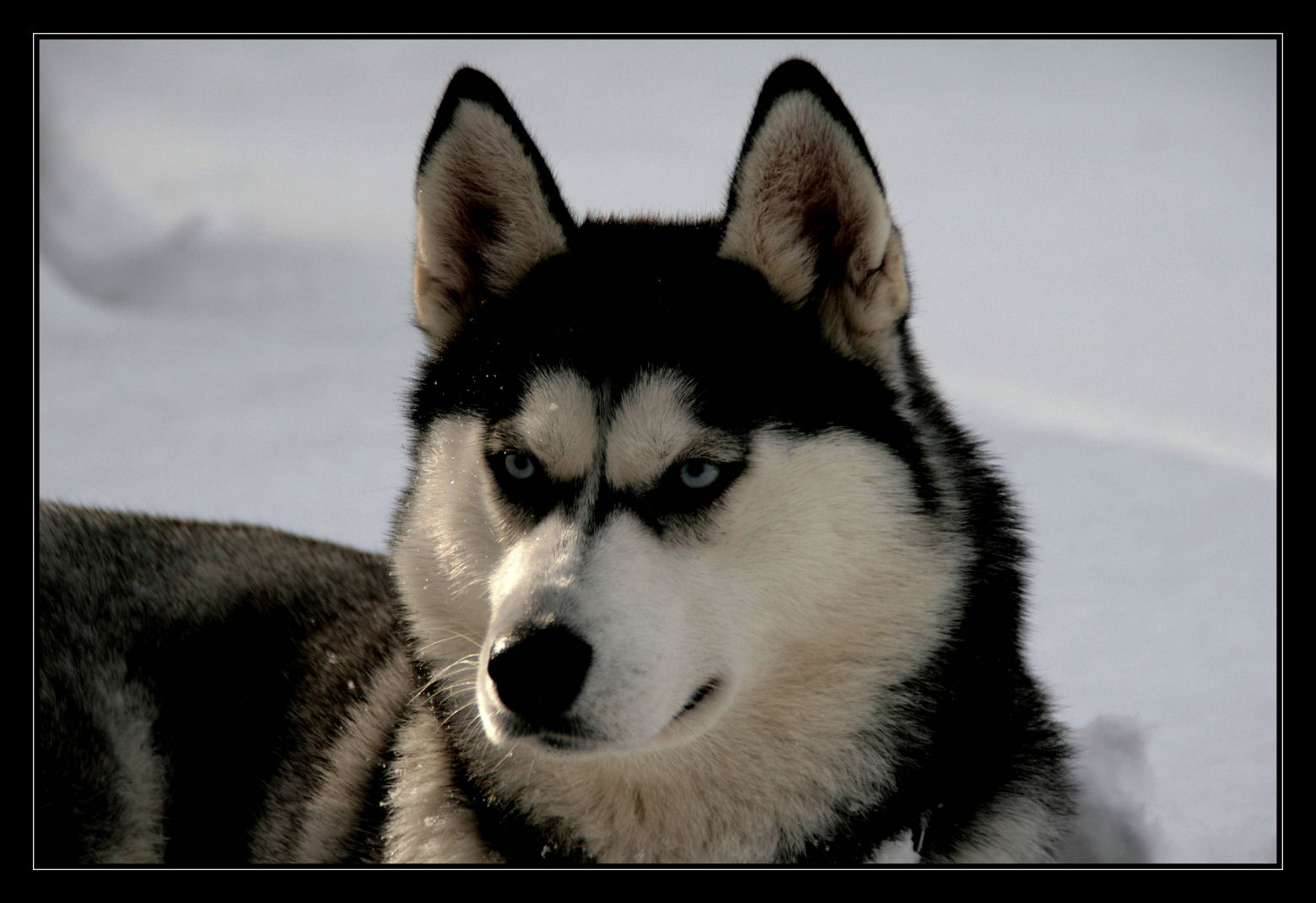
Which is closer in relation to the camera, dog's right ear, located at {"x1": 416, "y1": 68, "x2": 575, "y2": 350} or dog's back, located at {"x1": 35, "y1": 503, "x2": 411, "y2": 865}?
dog's right ear, located at {"x1": 416, "y1": 68, "x2": 575, "y2": 350}

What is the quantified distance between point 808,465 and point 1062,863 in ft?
3.92

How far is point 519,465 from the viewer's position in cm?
229

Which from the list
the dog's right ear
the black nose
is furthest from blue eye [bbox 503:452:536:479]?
the dog's right ear

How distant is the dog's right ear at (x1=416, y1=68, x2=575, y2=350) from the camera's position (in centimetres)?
244

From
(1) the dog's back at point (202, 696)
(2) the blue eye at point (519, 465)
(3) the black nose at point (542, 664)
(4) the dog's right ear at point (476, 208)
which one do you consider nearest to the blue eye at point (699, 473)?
(2) the blue eye at point (519, 465)

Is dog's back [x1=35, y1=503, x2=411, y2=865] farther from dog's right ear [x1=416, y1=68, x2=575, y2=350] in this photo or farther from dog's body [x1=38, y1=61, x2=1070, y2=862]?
dog's right ear [x1=416, y1=68, x2=575, y2=350]

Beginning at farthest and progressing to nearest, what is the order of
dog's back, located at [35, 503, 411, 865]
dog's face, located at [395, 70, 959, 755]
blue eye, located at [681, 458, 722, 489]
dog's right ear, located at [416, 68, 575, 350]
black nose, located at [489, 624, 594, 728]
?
dog's back, located at [35, 503, 411, 865], dog's right ear, located at [416, 68, 575, 350], blue eye, located at [681, 458, 722, 489], dog's face, located at [395, 70, 959, 755], black nose, located at [489, 624, 594, 728]

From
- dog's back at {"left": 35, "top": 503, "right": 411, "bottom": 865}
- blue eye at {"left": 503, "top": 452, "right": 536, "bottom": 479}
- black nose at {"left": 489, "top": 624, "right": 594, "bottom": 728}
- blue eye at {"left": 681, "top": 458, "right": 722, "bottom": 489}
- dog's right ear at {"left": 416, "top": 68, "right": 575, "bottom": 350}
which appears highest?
dog's right ear at {"left": 416, "top": 68, "right": 575, "bottom": 350}

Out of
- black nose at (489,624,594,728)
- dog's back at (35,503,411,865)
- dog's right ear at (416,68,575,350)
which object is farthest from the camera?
dog's back at (35,503,411,865)

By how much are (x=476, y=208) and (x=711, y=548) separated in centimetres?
113

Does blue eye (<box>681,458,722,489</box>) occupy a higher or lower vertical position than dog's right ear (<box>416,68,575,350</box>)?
lower
